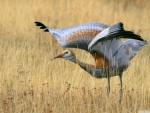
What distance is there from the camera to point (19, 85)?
31.9 ft

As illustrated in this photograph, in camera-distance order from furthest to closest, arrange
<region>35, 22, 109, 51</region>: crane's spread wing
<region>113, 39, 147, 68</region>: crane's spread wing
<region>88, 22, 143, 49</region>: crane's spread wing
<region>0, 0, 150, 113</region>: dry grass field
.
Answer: <region>113, 39, 147, 68</region>: crane's spread wing → <region>35, 22, 109, 51</region>: crane's spread wing → <region>0, 0, 150, 113</region>: dry grass field → <region>88, 22, 143, 49</region>: crane's spread wing

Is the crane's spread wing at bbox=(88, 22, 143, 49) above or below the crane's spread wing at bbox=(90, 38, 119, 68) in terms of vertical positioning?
above

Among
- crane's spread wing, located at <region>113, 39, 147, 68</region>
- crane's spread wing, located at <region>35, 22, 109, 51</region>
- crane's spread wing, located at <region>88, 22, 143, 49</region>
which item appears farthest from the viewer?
crane's spread wing, located at <region>113, 39, 147, 68</region>

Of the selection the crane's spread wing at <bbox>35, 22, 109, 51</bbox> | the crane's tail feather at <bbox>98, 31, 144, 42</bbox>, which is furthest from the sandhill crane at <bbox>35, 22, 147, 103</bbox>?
the crane's tail feather at <bbox>98, 31, 144, 42</bbox>

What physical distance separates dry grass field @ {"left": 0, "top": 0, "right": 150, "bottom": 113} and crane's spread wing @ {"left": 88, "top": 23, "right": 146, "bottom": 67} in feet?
1.54

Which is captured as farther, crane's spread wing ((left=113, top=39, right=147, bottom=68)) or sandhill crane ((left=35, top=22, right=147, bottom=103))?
crane's spread wing ((left=113, top=39, right=147, bottom=68))

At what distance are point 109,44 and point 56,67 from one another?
2174 mm

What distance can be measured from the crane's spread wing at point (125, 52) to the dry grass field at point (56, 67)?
381mm

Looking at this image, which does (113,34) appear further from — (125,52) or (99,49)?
(125,52)

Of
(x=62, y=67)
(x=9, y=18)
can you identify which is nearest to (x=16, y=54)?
(x=62, y=67)

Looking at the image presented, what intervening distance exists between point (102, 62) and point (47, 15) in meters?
7.35

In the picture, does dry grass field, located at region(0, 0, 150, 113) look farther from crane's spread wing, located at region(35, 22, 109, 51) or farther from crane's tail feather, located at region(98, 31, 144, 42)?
crane's tail feather, located at region(98, 31, 144, 42)

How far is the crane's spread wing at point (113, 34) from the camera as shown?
28.1ft

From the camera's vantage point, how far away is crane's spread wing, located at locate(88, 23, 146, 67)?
28.1ft
